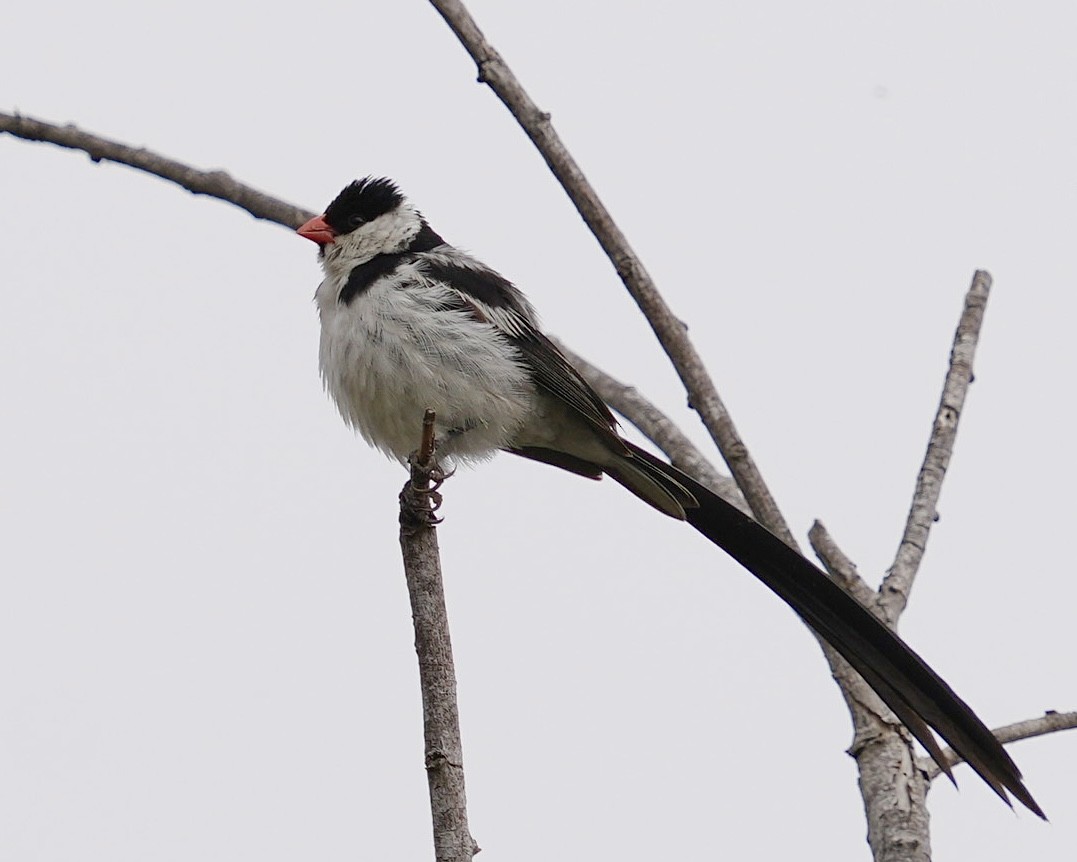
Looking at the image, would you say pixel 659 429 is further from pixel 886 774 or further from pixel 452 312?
pixel 886 774

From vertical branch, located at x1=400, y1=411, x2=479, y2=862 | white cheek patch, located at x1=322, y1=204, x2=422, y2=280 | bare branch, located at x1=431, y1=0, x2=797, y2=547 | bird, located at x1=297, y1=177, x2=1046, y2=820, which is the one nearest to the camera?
vertical branch, located at x1=400, y1=411, x2=479, y2=862

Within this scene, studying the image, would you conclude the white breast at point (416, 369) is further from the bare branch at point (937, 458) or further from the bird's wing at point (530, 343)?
the bare branch at point (937, 458)

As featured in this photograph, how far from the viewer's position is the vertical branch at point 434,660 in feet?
8.27

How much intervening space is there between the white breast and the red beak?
1.53ft

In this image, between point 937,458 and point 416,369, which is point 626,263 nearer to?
point 416,369

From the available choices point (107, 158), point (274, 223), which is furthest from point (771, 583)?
point (107, 158)

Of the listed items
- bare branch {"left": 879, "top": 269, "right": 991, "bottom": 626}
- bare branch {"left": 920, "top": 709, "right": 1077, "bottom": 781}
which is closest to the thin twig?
bare branch {"left": 879, "top": 269, "right": 991, "bottom": 626}

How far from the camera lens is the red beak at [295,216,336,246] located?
471 centimetres

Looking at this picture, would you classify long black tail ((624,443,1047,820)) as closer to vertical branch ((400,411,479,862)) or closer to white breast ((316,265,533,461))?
white breast ((316,265,533,461))

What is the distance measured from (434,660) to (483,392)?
1537mm

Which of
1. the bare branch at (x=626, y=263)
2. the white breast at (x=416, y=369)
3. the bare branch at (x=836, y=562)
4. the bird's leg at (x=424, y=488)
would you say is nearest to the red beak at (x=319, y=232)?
the white breast at (x=416, y=369)

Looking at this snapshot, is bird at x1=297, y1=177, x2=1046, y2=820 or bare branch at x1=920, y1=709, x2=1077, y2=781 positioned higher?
bird at x1=297, y1=177, x2=1046, y2=820

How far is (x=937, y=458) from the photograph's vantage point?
4004 millimetres

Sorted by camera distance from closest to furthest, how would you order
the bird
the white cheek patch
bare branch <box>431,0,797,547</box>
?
bare branch <box>431,0,797,547</box> → the bird → the white cheek patch
